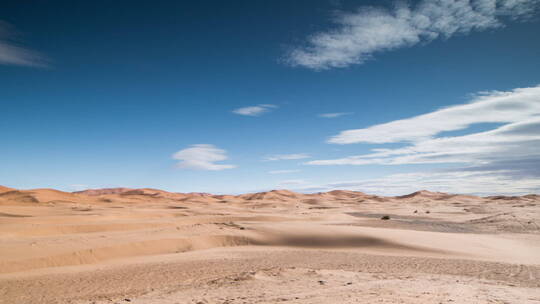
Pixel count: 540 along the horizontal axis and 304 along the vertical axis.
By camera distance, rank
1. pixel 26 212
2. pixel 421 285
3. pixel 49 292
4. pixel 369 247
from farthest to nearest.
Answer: pixel 26 212
pixel 369 247
pixel 49 292
pixel 421 285

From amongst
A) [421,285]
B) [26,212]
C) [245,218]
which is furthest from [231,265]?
[26,212]

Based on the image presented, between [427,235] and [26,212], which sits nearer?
[427,235]

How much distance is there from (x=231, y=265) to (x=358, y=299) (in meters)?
6.37

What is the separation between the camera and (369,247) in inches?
671

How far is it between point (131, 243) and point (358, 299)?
37.9ft

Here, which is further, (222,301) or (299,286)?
(299,286)

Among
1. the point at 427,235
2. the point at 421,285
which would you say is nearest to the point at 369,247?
the point at 427,235

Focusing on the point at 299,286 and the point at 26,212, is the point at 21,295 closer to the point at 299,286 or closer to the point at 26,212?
the point at 299,286

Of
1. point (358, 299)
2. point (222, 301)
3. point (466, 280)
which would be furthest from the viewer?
point (466, 280)

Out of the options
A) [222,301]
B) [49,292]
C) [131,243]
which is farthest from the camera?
[131,243]

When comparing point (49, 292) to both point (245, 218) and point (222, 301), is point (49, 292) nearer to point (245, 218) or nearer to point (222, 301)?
point (222, 301)

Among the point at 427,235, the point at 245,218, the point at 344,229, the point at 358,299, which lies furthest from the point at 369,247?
the point at 245,218

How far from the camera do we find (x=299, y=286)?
29.0ft

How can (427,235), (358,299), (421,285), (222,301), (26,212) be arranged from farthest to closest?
(26,212) < (427,235) < (421,285) < (222,301) < (358,299)
